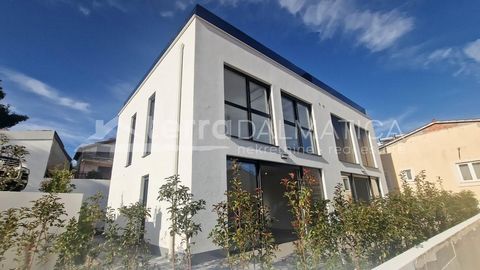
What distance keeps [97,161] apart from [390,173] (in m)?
24.3

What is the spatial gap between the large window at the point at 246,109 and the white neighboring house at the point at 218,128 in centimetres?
4

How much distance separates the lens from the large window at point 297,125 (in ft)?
29.8

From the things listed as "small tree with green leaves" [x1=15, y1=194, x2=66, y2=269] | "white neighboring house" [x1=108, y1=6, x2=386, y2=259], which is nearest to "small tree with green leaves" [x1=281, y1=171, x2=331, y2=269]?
"white neighboring house" [x1=108, y1=6, x2=386, y2=259]

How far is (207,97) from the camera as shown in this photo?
6.32 metres

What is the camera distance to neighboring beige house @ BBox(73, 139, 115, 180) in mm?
17281

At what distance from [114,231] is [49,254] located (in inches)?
47.8

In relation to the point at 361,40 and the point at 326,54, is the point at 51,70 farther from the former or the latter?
the point at 361,40

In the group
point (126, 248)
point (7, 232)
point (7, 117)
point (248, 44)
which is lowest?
point (126, 248)

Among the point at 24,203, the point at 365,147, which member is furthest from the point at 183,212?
the point at 365,147

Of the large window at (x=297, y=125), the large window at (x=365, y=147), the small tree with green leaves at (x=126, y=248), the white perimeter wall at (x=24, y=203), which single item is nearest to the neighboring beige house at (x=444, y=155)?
the large window at (x=365, y=147)

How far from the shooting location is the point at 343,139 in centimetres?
1260

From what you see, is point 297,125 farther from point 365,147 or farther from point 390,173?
A: point 390,173

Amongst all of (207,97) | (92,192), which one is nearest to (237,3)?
(207,97)

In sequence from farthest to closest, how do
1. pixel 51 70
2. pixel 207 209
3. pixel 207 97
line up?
pixel 51 70 < pixel 207 97 < pixel 207 209
